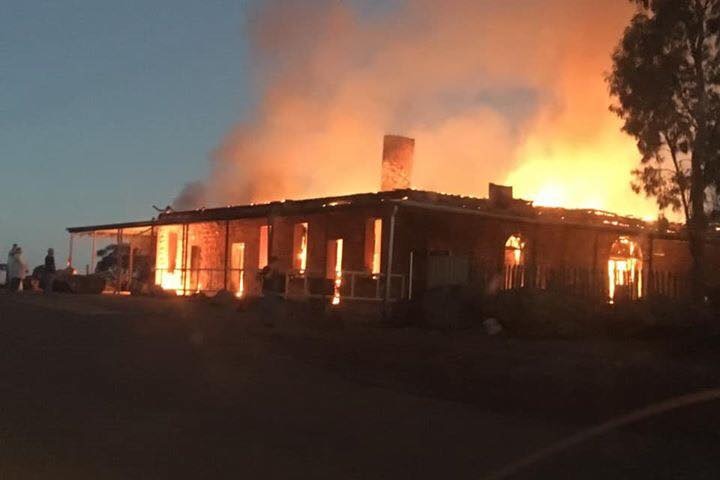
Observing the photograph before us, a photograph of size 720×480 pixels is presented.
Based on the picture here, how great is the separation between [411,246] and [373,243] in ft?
3.80

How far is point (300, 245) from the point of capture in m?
27.7

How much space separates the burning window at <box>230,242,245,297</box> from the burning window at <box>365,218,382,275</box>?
4385mm

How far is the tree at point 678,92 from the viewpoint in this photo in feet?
61.9

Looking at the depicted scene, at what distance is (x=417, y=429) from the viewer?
9.66 meters

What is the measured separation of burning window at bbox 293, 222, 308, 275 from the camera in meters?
27.4

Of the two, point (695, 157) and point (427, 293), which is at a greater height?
point (695, 157)

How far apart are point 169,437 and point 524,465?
3.09 meters

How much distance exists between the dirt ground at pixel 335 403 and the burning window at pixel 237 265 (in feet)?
35.0

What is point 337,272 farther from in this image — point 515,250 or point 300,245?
point 515,250

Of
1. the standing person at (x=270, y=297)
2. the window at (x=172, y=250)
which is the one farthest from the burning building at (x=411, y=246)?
the window at (x=172, y=250)

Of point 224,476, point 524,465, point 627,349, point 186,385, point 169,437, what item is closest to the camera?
point 224,476

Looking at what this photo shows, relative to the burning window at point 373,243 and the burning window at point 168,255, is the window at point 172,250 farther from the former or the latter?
the burning window at point 373,243

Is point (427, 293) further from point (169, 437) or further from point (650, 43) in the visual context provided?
point (169, 437)

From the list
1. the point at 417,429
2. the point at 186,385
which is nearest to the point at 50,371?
the point at 186,385
